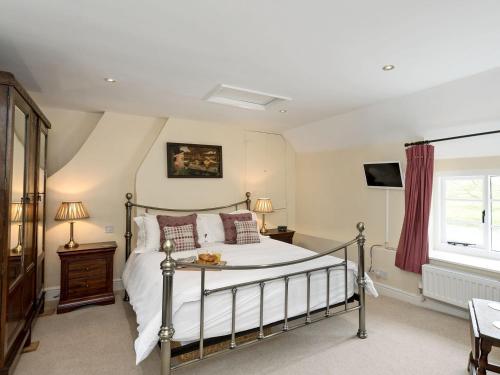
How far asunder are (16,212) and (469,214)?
445 centimetres

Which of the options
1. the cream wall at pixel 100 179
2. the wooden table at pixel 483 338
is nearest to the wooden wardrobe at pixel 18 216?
the cream wall at pixel 100 179

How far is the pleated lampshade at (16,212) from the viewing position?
198 cm

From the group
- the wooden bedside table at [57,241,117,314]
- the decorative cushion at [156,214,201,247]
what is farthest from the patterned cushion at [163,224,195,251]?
the wooden bedside table at [57,241,117,314]

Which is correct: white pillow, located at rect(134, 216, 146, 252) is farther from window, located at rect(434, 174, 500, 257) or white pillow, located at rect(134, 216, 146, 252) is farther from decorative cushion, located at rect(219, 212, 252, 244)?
window, located at rect(434, 174, 500, 257)

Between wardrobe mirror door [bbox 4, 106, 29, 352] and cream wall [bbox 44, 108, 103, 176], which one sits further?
cream wall [bbox 44, 108, 103, 176]

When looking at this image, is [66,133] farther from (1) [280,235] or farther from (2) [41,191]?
(1) [280,235]

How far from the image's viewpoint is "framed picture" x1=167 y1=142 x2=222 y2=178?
4.08 meters

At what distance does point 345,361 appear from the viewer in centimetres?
229

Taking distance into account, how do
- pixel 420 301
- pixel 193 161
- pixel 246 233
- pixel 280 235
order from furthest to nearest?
1. pixel 280 235
2. pixel 193 161
3. pixel 246 233
4. pixel 420 301

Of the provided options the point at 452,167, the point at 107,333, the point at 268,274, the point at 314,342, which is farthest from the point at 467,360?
the point at 107,333

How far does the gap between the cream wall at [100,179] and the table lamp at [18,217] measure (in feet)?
4.78

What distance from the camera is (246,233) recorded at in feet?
12.1

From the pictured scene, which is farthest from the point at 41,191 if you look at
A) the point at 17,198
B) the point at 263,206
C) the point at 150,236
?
the point at 263,206

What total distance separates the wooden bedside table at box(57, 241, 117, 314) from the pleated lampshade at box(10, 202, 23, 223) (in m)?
1.13
